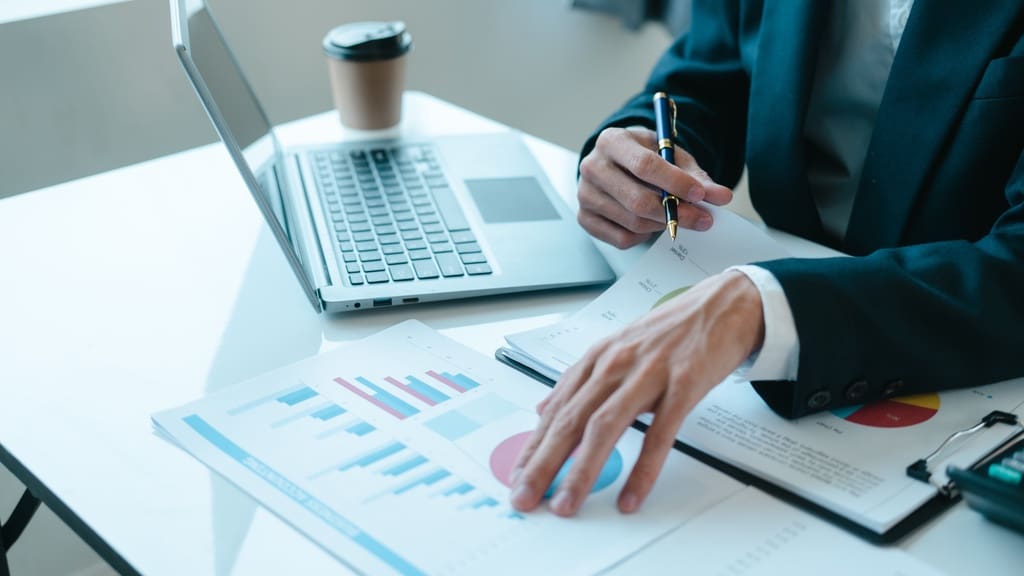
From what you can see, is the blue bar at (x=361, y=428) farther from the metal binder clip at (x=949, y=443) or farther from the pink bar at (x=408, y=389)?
the metal binder clip at (x=949, y=443)

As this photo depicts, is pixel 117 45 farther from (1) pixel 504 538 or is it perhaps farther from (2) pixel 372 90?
(1) pixel 504 538

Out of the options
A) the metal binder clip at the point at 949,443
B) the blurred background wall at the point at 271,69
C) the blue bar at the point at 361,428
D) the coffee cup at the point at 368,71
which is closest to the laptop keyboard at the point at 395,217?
the coffee cup at the point at 368,71

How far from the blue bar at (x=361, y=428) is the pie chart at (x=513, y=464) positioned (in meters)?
0.09

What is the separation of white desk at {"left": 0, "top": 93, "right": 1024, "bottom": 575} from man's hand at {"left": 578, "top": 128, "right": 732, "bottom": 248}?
9cm

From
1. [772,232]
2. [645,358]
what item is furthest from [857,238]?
[645,358]

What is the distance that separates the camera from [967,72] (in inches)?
38.5

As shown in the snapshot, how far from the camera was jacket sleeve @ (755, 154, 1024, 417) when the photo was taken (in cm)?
76

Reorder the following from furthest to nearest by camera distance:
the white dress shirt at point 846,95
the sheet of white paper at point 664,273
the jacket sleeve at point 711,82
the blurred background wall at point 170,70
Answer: the blurred background wall at point 170,70 < the jacket sleeve at point 711,82 < the white dress shirt at point 846,95 < the sheet of white paper at point 664,273

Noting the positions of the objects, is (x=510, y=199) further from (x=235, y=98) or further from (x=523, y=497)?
(x=523, y=497)

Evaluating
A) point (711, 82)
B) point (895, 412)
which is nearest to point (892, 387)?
point (895, 412)

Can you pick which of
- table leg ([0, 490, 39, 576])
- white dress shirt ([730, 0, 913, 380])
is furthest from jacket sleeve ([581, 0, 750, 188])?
table leg ([0, 490, 39, 576])

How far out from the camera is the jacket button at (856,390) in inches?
30.1

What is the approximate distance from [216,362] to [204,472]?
0.56 ft

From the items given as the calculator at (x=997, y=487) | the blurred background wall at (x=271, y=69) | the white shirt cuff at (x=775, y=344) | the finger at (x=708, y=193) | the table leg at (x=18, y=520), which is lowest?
the table leg at (x=18, y=520)
